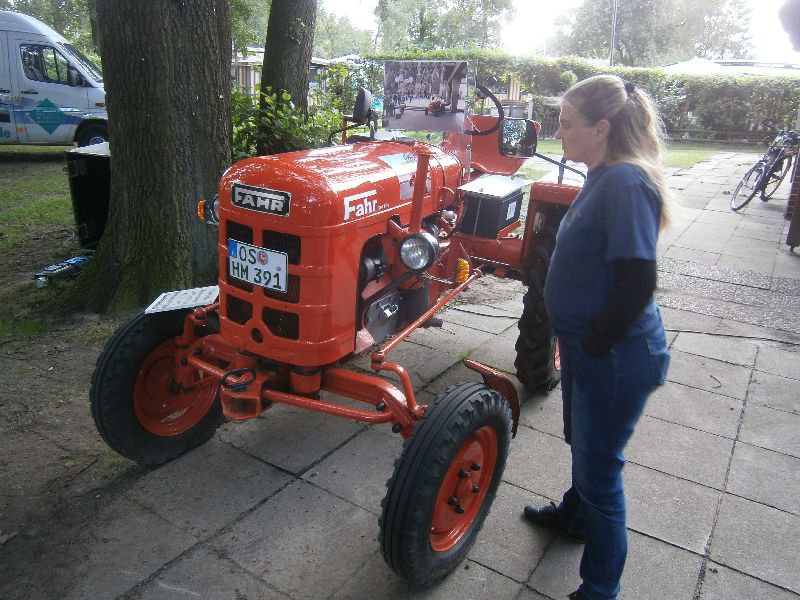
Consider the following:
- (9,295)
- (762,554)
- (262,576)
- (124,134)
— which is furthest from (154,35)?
(762,554)

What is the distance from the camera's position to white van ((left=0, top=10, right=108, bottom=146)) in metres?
10.9

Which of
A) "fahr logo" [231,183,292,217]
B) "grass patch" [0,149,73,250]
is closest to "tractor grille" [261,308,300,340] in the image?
"fahr logo" [231,183,292,217]

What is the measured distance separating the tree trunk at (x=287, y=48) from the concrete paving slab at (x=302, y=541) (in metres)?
4.70

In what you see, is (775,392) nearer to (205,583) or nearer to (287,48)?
(205,583)

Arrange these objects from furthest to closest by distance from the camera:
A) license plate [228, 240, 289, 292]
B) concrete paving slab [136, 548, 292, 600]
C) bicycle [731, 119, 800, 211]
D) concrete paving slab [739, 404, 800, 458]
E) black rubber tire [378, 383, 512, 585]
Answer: bicycle [731, 119, 800, 211] < concrete paving slab [739, 404, 800, 458] < license plate [228, 240, 289, 292] < concrete paving slab [136, 548, 292, 600] < black rubber tire [378, 383, 512, 585]

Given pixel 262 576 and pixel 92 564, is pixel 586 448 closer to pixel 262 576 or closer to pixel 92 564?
pixel 262 576

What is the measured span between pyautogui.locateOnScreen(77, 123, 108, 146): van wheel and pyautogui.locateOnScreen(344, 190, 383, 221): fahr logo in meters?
10.3

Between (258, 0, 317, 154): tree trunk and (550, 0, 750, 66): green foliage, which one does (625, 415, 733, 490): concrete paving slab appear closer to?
(258, 0, 317, 154): tree trunk

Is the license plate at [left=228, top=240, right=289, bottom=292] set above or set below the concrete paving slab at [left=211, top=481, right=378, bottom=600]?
above

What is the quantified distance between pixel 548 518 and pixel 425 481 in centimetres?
82

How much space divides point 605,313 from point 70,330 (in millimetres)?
3698

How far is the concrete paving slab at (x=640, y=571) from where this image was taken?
2.32m

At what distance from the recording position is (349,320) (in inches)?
102

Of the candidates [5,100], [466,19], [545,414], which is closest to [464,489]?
[545,414]
